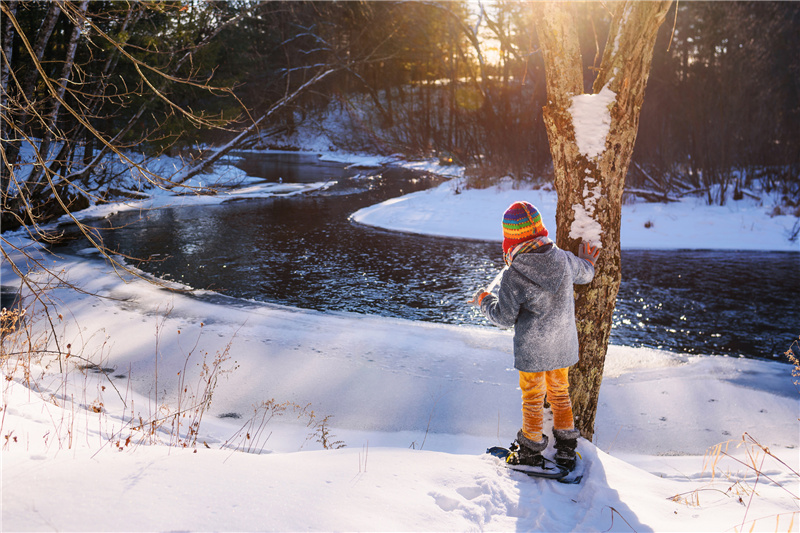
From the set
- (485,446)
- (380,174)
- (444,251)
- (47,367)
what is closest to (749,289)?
(444,251)

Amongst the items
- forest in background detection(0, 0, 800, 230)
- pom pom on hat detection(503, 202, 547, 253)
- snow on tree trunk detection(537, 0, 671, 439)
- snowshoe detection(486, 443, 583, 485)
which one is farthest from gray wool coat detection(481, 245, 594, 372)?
forest in background detection(0, 0, 800, 230)

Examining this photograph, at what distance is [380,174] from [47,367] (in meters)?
22.7

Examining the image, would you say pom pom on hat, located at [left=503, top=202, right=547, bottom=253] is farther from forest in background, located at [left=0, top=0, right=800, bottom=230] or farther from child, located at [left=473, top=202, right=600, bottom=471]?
forest in background, located at [left=0, top=0, right=800, bottom=230]

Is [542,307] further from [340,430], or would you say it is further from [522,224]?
[340,430]

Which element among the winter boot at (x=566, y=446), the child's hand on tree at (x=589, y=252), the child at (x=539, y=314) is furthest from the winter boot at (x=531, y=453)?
the child's hand on tree at (x=589, y=252)

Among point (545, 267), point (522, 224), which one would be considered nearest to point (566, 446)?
point (545, 267)

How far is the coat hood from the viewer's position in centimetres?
290

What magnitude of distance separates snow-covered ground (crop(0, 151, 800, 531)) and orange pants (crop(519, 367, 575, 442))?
0.28 meters

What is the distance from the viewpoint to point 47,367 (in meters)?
4.78

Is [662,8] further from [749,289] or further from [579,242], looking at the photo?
[749,289]

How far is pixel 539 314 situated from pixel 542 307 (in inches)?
1.9

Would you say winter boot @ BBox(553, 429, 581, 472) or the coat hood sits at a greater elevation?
the coat hood

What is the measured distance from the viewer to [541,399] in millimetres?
3111

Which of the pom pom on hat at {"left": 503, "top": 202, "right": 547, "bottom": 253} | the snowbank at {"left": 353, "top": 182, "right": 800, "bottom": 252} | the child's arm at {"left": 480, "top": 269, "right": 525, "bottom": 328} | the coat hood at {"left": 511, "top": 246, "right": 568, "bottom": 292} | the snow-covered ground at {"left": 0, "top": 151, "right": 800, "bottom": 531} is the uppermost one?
the pom pom on hat at {"left": 503, "top": 202, "right": 547, "bottom": 253}
